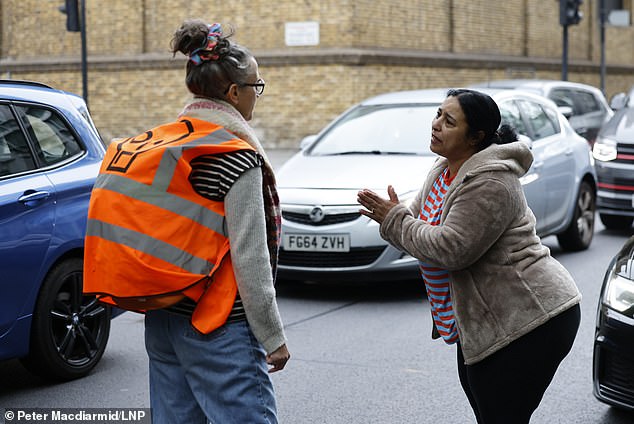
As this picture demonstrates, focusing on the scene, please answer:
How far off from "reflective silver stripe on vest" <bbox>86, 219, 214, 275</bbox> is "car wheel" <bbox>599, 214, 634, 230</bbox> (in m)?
10.00

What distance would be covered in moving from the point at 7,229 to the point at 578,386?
310 cm

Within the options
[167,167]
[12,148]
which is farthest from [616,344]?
[12,148]

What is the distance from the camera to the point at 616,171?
38.5 ft

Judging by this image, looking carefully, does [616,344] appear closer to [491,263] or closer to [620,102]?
[491,263]

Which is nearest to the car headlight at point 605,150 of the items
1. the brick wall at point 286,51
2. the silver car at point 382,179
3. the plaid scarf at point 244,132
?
the silver car at point 382,179

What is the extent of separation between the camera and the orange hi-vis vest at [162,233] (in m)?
2.82

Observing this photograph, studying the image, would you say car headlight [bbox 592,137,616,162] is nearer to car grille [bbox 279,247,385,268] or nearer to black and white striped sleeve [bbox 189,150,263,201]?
car grille [bbox 279,247,385,268]

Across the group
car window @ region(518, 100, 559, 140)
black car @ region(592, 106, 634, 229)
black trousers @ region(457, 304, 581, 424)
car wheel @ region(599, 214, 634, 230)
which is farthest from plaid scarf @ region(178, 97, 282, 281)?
car wheel @ region(599, 214, 634, 230)

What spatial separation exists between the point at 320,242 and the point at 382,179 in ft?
2.47

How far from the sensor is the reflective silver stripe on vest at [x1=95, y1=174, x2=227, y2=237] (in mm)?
2820

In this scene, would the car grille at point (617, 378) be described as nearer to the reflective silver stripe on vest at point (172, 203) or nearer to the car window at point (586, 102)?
the reflective silver stripe on vest at point (172, 203)

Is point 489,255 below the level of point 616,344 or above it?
above

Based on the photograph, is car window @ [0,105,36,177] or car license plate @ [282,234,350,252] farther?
car license plate @ [282,234,350,252]

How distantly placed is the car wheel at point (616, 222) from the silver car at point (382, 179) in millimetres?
1505
